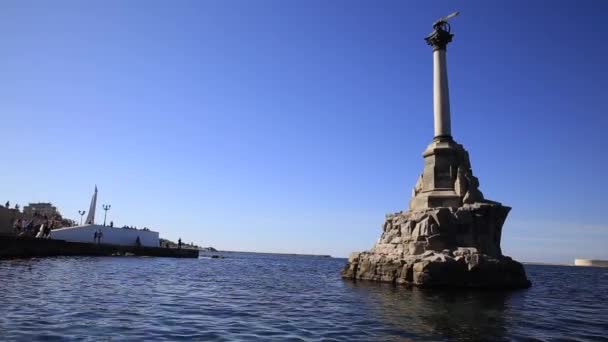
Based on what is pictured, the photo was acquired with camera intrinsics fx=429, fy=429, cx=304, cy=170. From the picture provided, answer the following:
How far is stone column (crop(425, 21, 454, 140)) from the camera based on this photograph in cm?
3064

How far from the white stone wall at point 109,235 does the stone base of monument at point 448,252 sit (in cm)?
3534

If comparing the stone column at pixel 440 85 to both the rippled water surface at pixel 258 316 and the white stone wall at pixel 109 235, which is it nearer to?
the rippled water surface at pixel 258 316

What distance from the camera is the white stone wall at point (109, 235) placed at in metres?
48.0

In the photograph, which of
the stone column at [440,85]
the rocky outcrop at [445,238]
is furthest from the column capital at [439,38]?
the rocky outcrop at [445,238]

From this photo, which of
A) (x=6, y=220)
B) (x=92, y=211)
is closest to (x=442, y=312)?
(x=6, y=220)

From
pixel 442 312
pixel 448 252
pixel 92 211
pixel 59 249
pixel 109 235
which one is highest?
pixel 92 211

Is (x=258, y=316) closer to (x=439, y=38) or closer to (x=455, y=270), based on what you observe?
(x=455, y=270)

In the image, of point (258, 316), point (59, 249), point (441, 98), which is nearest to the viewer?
point (258, 316)

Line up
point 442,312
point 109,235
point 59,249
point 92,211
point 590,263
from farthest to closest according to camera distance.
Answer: point 590,263, point 92,211, point 109,235, point 59,249, point 442,312

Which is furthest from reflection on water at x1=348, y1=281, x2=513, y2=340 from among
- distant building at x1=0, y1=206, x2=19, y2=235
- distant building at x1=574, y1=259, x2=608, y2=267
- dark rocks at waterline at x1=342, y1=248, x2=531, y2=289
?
distant building at x1=574, y1=259, x2=608, y2=267

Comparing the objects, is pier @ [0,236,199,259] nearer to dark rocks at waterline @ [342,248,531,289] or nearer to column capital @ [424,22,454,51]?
dark rocks at waterline @ [342,248,531,289]

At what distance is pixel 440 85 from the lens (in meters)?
30.9

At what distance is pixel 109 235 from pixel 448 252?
4383 cm

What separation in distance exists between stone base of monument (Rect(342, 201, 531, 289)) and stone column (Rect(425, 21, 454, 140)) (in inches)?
247
